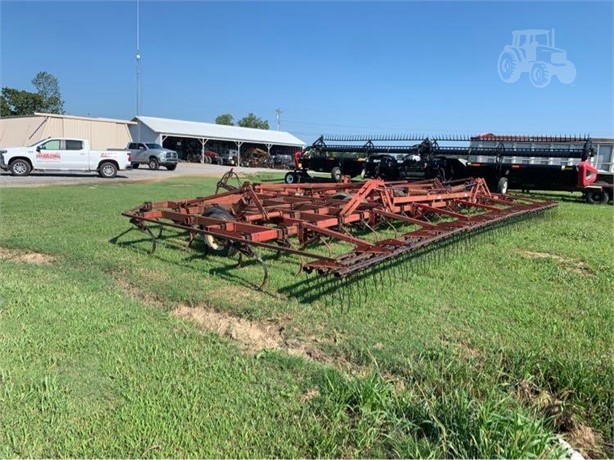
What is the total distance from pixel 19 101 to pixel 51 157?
60741mm

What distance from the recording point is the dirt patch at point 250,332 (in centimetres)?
339

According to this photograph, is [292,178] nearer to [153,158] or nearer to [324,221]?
[324,221]

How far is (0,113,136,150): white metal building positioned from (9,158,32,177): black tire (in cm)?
1770

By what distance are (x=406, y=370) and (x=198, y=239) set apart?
4359mm

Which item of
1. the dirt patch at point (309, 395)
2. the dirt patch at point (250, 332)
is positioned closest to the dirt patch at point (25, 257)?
the dirt patch at point (250, 332)

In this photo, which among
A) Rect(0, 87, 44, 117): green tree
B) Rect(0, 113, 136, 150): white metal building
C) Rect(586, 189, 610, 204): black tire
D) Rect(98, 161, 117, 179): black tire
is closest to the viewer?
Rect(586, 189, 610, 204): black tire

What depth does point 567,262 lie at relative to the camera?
6.02 metres

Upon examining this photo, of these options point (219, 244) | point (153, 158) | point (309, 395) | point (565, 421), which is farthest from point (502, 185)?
point (153, 158)

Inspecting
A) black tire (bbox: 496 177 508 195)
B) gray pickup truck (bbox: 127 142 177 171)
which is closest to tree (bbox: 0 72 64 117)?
gray pickup truck (bbox: 127 142 177 171)

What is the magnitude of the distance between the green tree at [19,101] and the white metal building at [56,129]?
35550mm

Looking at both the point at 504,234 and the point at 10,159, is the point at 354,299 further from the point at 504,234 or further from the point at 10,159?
the point at 10,159

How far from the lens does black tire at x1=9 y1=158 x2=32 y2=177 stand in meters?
20.6

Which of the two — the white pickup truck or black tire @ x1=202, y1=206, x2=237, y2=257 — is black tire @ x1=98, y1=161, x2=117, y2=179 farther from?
black tire @ x1=202, y1=206, x2=237, y2=257

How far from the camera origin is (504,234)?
755 cm
